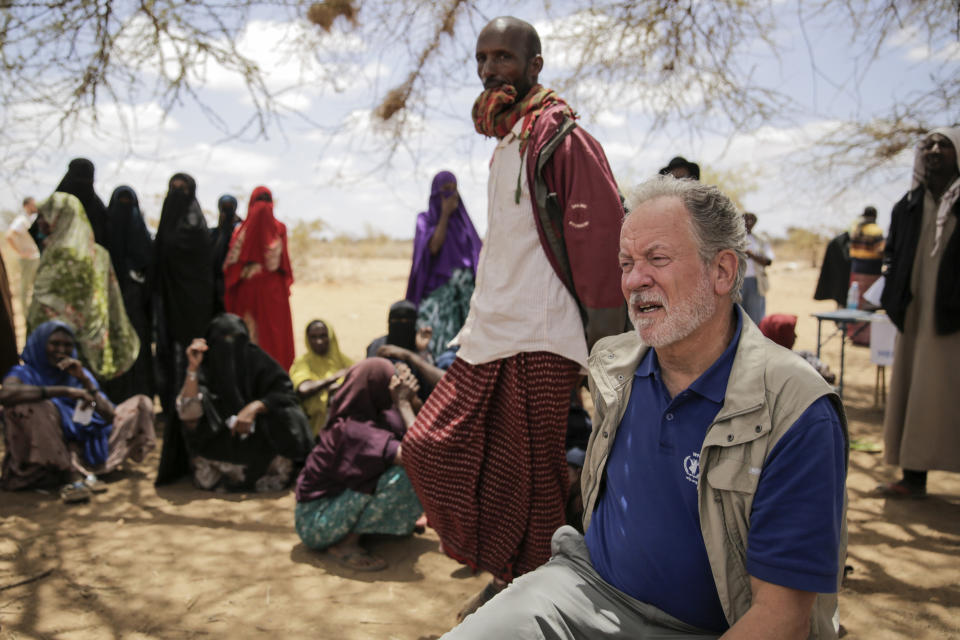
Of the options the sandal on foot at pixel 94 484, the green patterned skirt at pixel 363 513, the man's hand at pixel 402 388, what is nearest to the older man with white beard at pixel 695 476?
the man's hand at pixel 402 388

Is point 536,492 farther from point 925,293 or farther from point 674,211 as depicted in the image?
point 925,293

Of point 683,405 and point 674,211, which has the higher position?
point 674,211

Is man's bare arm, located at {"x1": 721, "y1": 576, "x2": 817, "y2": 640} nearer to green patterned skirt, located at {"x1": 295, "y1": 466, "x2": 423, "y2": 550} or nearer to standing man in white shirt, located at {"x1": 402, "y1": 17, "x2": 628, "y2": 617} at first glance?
standing man in white shirt, located at {"x1": 402, "y1": 17, "x2": 628, "y2": 617}

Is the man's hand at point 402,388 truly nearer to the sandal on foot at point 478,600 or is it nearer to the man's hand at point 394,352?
the man's hand at point 394,352

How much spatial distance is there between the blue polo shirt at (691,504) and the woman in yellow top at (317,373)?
414cm

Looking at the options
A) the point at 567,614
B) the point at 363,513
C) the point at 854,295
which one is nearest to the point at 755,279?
the point at 854,295

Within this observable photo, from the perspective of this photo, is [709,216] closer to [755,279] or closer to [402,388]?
[402,388]

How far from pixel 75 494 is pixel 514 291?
11.3 ft

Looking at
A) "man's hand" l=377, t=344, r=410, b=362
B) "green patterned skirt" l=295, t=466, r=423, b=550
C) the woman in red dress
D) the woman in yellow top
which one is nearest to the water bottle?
the woman in yellow top

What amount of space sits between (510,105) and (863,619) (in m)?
2.56

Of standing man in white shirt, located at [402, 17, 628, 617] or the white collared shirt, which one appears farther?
the white collared shirt

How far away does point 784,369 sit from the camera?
1.66 meters

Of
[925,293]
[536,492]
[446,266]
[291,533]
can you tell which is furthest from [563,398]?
[446,266]

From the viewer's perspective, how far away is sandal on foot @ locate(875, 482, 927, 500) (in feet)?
15.6
